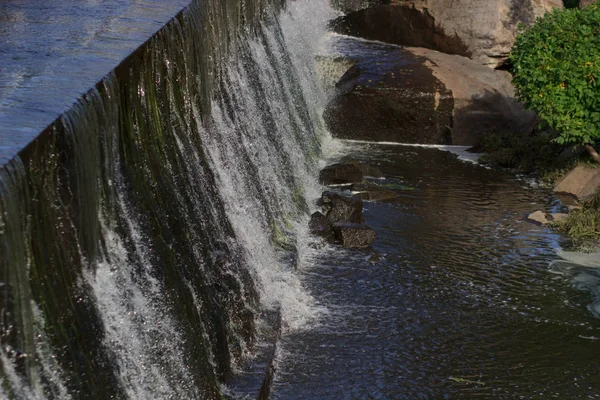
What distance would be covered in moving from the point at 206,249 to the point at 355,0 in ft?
46.2

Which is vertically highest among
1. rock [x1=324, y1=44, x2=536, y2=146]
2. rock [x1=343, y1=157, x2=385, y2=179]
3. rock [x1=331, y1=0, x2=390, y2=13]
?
rock [x1=331, y1=0, x2=390, y2=13]

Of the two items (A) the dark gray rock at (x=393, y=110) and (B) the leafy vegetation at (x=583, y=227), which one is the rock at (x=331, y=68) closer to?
(A) the dark gray rock at (x=393, y=110)

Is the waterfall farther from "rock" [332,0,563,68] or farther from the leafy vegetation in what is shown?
"rock" [332,0,563,68]

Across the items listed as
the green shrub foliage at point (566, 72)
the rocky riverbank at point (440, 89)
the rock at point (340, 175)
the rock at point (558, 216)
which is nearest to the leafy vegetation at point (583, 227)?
the rock at point (558, 216)

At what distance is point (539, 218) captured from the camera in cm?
1184

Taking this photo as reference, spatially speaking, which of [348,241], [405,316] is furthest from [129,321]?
[348,241]

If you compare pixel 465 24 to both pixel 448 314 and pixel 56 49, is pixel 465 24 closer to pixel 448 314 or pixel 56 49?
pixel 448 314

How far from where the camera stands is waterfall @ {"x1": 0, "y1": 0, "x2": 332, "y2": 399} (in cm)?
481

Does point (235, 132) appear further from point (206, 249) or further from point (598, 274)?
point (598, 274)

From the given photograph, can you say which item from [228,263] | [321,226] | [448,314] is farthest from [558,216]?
[228,263]

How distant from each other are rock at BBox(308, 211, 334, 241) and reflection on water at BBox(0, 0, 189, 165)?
2.71 meters

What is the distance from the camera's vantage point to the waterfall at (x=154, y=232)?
4812 millimetres

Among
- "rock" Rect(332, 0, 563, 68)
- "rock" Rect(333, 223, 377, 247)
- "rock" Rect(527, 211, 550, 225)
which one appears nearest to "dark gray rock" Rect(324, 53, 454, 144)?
"rock" Rect(332, 0, 563, 68)

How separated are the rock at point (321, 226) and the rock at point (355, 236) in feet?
0.48
